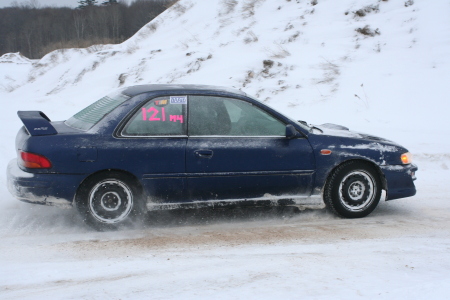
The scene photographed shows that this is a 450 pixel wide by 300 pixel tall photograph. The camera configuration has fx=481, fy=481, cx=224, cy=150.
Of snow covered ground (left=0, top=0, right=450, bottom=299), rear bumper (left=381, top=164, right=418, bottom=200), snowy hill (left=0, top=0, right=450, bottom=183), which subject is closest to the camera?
snow covered ground (left=0, top=0, right=450, bottom=299)

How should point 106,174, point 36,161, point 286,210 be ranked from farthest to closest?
point 286,210 → point 106,174 → point 36,161

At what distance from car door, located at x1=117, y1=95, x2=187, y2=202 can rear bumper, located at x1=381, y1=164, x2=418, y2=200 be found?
90.4 inches

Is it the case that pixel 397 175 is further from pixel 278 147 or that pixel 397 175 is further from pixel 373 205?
pixel 278 147

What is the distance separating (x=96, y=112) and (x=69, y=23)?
261 feet

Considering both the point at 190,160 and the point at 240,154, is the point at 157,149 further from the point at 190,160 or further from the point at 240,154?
the point at 240,154

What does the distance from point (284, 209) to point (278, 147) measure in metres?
0.99

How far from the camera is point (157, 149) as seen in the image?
4906mm

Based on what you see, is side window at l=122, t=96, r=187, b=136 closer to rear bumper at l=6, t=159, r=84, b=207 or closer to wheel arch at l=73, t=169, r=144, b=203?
wheel arch at l=73, t=169, r=144, b=203

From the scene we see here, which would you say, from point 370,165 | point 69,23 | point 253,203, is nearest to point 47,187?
point 253,203

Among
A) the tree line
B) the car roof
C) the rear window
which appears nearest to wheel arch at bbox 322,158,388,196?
the car roof

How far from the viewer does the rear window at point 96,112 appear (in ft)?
16.7

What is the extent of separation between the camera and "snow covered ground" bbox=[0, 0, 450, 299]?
12.1ft

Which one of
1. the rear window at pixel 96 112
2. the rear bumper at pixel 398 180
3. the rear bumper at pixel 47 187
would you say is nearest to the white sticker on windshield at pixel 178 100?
the rear window at pixel 96 112

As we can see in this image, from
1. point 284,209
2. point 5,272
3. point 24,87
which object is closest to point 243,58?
point 284,209
